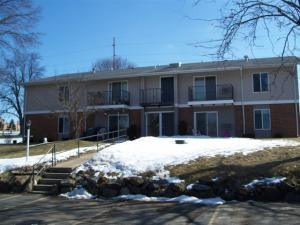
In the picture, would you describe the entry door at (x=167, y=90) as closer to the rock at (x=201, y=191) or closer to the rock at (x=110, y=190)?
the rock at (x=110, y=190)

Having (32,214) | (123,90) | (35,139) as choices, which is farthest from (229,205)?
(35,139)

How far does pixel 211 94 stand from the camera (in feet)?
112

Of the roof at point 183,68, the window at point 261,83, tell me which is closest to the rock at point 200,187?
the roof at point 183,68

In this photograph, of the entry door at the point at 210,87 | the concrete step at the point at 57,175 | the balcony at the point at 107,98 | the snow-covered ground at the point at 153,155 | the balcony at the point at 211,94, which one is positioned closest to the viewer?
the snow-covered ground at the point at 153,155

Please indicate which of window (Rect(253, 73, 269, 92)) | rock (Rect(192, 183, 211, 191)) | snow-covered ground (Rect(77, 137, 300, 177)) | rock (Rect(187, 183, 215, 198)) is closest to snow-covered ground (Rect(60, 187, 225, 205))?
rock (Rect(187, 183, 215, 198))

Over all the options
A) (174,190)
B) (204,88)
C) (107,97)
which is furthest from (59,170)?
(107,97)

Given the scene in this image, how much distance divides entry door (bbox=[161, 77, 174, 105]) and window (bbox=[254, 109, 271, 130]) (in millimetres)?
6574

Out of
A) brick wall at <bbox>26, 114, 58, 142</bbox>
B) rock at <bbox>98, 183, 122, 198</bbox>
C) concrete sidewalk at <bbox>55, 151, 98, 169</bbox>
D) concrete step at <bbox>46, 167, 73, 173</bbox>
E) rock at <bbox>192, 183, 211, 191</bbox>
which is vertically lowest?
rock at <bbox>98, 183, 122, 198</bbox>

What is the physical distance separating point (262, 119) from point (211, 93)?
13.9 ft

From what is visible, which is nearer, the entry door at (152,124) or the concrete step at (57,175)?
the concrete step at (57,175)

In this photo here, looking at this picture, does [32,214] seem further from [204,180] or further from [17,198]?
[204,180]

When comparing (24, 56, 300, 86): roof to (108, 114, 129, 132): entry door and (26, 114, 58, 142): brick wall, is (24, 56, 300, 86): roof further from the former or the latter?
(108, 114, 129, 132): entry door

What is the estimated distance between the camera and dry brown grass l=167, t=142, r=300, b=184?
13.4 metres

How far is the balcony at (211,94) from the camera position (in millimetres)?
33375
